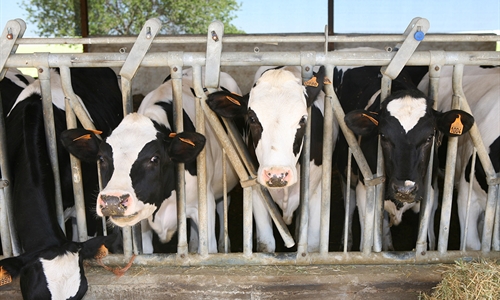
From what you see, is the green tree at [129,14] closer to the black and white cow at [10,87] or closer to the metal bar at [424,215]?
the black and white cow at [10,87]

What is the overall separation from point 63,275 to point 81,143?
0.87 metres

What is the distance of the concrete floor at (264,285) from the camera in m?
3.69

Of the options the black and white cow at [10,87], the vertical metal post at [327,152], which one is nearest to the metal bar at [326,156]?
the vertical metal post at [327,152]

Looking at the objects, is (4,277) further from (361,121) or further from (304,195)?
(361,121)

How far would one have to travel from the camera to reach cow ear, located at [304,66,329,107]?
357 cm

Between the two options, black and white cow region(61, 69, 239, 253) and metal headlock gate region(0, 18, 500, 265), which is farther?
metal headlock gate region(0, 18, 500, 265)

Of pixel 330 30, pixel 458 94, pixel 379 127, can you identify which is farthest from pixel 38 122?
pixel 330 30

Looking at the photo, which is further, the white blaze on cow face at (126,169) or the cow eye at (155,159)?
the cow eye at (155,159)

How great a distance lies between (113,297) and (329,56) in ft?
7.30

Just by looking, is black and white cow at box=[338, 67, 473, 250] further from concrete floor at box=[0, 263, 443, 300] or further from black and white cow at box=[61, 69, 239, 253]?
black and white cow at box=[61, 69, 239, 253]

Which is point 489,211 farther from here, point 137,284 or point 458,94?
point 137,284

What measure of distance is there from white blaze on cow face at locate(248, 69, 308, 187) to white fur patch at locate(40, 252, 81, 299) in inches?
49.4

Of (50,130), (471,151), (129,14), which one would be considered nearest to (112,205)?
(50,130)

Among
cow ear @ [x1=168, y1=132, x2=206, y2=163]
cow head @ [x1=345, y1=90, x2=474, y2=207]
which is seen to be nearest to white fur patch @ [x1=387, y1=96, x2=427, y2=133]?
cow head @ [x1=345, y1=90, x2=474, y2=207]
